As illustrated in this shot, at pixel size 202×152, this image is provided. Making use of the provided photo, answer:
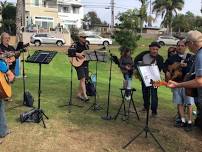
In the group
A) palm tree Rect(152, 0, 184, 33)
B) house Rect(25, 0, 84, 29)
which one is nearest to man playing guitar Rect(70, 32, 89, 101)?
house Rect(25, 0, 84, 29)

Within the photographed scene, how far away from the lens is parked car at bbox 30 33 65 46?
148 feet

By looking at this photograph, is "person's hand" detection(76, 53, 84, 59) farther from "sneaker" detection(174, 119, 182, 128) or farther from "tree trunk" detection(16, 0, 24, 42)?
"tree trunk" detection(16, 0, 24, 42)

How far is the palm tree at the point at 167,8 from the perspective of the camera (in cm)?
7681

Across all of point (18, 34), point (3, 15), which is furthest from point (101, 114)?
point (3, 15)

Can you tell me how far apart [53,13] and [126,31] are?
140 ft

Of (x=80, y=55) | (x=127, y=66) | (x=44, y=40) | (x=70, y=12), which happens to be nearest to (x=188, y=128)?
(x=127, y=66)

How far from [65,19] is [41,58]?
75.8m

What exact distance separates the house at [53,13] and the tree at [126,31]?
2793cm

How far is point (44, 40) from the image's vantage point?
46.3m

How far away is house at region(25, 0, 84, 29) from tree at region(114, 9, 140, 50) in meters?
27.9

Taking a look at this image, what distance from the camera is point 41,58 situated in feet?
30.0

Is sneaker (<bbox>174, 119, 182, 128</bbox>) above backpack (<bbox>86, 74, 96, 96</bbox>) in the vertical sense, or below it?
below

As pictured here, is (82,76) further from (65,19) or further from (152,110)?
(65,19)

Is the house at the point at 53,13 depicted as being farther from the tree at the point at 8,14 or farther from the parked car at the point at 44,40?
the parked car at the point at 44,40
